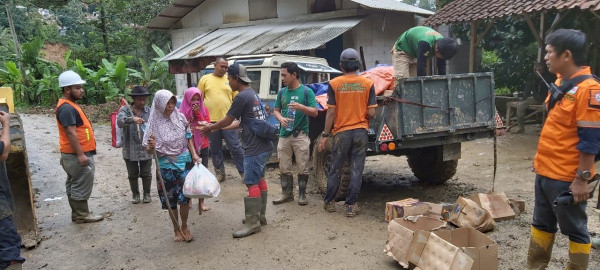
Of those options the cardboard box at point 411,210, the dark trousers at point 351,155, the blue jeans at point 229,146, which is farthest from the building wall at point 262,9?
the cardboard box at point 411,210

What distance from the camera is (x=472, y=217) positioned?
14.9ft

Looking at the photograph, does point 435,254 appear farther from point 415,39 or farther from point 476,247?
point 415,39

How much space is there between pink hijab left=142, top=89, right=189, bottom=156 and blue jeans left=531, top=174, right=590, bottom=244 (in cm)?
314

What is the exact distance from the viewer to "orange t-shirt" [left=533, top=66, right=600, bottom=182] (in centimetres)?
275

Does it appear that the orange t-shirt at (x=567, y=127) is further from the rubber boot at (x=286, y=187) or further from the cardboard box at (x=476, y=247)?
the rubber boot at (x=286, y=187)

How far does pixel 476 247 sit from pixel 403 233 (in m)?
0.58

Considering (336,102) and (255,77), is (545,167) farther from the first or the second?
(255,77)

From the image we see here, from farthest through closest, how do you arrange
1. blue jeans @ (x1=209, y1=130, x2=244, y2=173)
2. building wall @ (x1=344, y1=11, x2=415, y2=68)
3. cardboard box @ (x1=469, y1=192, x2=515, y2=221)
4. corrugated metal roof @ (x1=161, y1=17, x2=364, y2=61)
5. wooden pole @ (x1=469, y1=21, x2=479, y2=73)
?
building wall @ (x1=344, y1=11, x2=415, y2=68) → corrugated metal roof @ (x1=161, y1=17, x2=364, y2=61) → wooden pole @ (x1=469, y1=21, x2=479, y2=73) → blue jeans @ (x1=209, y1=130, x2=244, y2=173) → cardboard box @ (x1=469, y1=192, x2=515, y2=221)

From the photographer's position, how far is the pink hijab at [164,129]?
14.4 ft

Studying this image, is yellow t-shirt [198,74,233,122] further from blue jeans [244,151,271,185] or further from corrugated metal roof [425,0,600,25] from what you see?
corrugated metal roof [425,0,600,25]

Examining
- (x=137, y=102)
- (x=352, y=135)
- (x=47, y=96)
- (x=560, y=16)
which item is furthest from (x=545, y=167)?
(x=47, y=96)

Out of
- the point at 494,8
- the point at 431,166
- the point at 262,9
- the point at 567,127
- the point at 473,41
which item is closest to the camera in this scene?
the point at 567,127

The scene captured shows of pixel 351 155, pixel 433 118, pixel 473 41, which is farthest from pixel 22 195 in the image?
pixel 473 41

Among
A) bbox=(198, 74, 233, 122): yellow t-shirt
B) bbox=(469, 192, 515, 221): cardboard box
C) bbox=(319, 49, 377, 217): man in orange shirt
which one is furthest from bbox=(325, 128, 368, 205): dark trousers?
bbox=(198, 74, 233, 122): yellow t-shirt
